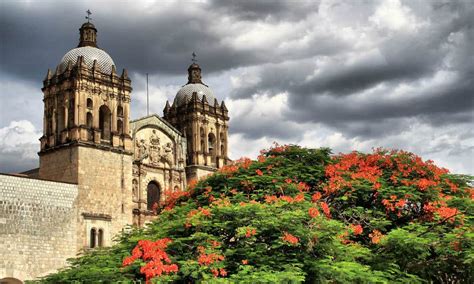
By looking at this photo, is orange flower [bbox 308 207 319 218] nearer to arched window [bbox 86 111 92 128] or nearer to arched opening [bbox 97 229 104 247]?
arched opening [bbox 97 229 104 247]

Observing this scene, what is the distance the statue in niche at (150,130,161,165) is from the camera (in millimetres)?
31094

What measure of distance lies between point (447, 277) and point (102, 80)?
1963 centimetres

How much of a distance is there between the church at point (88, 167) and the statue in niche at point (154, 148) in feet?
Result: 0.17

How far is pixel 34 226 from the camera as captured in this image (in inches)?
900

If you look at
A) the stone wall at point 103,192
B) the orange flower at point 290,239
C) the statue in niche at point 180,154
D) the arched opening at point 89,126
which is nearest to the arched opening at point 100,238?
the stone wall at point 103,192

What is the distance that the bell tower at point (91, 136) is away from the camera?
25.5 meters

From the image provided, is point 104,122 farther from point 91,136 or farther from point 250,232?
point 250,232

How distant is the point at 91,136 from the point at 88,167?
1.52 metres

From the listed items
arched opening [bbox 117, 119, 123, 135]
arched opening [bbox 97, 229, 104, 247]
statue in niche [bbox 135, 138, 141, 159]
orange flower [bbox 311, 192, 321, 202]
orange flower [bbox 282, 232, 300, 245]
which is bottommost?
orange flower [bbox 282, 232, 300, 245]

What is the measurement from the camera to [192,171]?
109 feet

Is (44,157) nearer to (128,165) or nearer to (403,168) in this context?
(128,165)

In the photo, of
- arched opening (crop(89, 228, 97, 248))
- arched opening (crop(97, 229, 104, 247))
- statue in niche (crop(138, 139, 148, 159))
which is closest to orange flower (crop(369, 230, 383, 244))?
arched opening (crop(89, 228, 97, 248))

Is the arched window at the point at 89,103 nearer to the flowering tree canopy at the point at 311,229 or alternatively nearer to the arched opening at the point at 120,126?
the arched opening at the point at 120,126

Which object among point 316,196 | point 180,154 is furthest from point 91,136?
point 316,196
